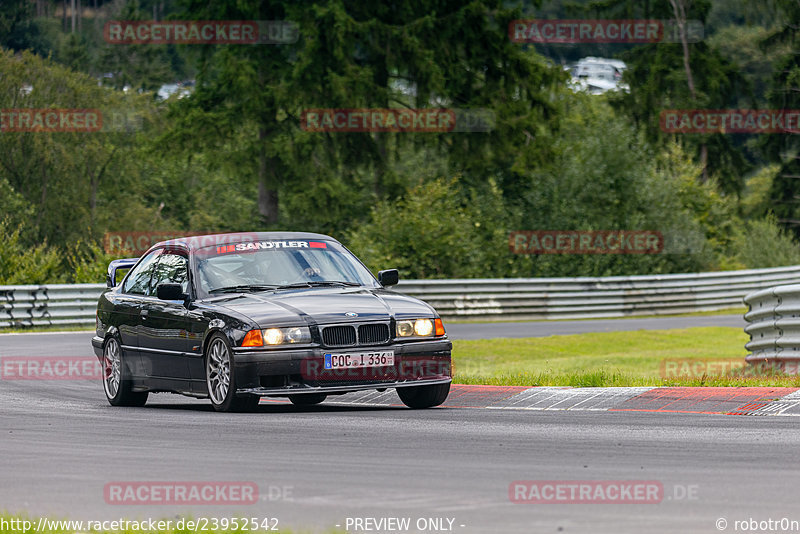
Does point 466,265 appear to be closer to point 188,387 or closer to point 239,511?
point 188,387

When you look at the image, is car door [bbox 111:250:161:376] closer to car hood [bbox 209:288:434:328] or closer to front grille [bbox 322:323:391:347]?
car hood [bbox 209:288:434:328]

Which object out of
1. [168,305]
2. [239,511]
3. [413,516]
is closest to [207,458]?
[239,511]

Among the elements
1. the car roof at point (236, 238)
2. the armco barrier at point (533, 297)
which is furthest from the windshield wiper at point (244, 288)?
the armco barrier at point (533, 297)

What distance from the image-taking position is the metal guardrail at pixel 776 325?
15.3 metres

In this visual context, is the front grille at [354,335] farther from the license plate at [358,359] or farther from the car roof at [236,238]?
the car roof at [236,238]

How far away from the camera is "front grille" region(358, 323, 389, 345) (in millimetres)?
11125

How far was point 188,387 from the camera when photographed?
1194 centimetres

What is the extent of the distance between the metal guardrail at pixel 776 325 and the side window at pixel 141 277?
23.1 ft

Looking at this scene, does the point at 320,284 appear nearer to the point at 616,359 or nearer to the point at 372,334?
the point at 372,334

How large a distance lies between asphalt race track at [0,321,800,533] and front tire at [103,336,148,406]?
0.94m

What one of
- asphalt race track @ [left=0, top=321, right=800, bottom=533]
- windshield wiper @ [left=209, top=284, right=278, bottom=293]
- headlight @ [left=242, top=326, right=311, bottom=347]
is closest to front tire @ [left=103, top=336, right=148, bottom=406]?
asphalt race track @ [left=0, top=321, right=800, bottom=533]

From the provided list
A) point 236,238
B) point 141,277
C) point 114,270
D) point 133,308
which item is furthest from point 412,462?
point 114,270

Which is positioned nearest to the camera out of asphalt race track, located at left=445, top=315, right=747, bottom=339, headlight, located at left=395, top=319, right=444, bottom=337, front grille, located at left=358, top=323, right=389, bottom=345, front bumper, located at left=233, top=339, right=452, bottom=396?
front bumper, located at left=233, top=339, right=452, bottom=396

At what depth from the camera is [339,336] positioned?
11.1m
